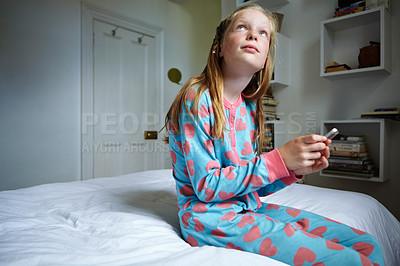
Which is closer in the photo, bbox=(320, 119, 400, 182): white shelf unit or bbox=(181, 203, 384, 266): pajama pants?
bbox=(181, 203, 384, 266): pajama pants

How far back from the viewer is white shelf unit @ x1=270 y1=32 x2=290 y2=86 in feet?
7.89

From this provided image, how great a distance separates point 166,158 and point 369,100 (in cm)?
220

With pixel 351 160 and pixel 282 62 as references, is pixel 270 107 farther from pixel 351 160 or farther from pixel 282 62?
pixel 351 160

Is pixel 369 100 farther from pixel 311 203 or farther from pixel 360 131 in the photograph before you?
pixel 311 203

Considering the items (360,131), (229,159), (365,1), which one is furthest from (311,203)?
(365,1)

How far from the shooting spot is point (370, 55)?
78.5 inches

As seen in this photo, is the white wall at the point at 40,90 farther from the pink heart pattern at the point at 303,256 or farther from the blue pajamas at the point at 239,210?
the pink heart pattern at the point at 303,256

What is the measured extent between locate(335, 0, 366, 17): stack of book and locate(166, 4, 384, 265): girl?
145 centimetres

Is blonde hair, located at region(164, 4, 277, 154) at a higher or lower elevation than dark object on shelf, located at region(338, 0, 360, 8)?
lower

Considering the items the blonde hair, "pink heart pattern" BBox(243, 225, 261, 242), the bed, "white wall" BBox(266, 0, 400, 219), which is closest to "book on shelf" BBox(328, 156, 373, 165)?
"white wall" BBox(266, 0, 400, 219)

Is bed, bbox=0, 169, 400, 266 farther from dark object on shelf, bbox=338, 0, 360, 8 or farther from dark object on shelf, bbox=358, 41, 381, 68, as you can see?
dark object on shelf, bbox=338, 0, 360, 8

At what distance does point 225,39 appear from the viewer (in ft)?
3.04

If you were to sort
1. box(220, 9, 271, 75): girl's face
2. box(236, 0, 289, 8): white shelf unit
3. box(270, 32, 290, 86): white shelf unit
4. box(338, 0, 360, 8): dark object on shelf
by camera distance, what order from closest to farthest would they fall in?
box(220, 9, 271, 75): girl's face → box(338, 0, 360, 8): dark object on shelf → box(270, 32, 290, 86): white shelf unit → box(236, 0, 289, 8): white shelf unit

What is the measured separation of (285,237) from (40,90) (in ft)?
7.80
